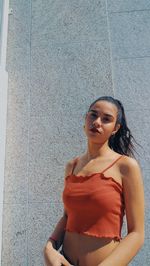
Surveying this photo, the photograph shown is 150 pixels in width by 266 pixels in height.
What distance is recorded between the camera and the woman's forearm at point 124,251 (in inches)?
49.5

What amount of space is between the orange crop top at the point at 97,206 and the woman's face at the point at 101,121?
0.23 metres

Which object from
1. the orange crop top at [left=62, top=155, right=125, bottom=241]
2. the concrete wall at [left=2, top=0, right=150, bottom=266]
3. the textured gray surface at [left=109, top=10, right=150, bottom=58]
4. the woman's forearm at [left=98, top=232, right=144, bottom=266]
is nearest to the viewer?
the woman's forearm at [left=98, top=232, right=144, bottom=266]

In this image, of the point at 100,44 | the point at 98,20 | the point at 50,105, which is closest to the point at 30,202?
the point at 50,105

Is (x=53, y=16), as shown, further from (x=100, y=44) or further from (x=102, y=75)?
(x=102, y=75)

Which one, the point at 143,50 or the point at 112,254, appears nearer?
the point at 112,254

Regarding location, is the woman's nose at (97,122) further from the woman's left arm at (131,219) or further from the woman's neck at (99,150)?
the woman's left arm at (131,219)

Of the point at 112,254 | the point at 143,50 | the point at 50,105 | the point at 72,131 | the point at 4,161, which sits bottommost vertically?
the point at 112,254

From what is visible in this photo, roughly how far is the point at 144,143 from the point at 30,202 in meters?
1.29

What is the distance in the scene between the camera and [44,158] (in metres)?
2.65

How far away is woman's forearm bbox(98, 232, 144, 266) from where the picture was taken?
4.12 feet

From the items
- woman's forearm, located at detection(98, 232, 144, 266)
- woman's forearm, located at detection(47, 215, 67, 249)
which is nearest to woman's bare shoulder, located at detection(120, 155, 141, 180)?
woman's forearm, located at detection(98, 232, 144, 266)

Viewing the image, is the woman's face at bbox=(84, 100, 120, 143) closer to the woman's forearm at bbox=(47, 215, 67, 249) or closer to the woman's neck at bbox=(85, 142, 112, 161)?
the woman's neck at bbox=(85, 142, 112, 161)

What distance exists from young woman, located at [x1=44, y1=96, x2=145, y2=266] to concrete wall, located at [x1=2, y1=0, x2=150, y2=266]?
1.03 m

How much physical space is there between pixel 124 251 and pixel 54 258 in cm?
38
